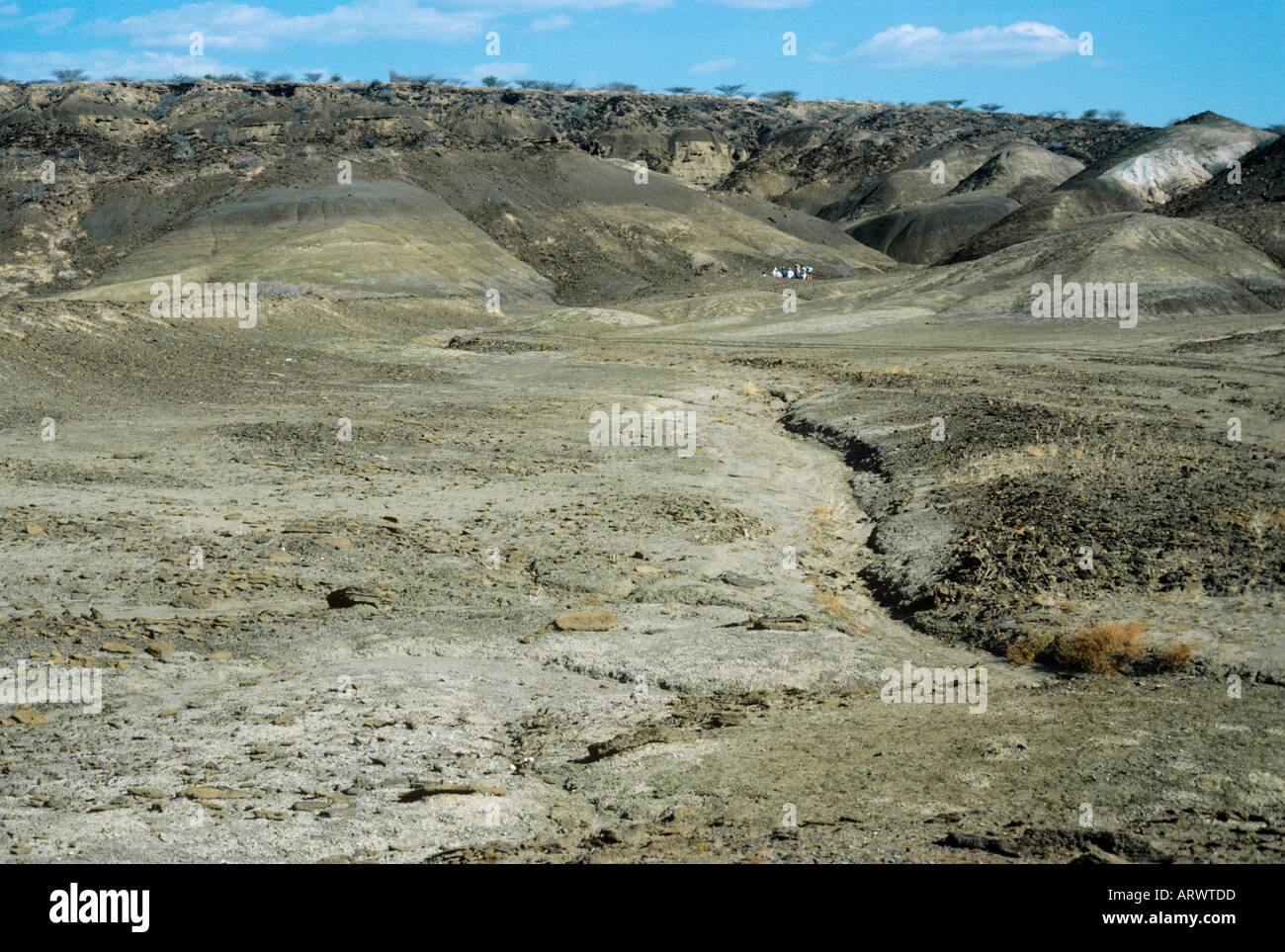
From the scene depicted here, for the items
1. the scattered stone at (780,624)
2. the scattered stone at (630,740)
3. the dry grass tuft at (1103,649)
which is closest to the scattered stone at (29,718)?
the scattered stone at (630,740)

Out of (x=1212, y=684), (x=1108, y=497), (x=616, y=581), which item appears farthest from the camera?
(x=1108, y=497)

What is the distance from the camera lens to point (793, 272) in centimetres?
7056

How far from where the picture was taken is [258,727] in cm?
854

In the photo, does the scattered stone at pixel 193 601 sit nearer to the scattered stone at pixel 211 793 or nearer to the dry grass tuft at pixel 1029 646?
the scattered stone at pixel 211 793

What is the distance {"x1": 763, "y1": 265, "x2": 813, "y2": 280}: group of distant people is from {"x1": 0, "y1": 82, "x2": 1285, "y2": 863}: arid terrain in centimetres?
2235

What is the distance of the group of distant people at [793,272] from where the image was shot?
225 ft

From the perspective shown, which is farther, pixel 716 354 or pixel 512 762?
pixel 716 354

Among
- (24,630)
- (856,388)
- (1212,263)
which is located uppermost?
(1212,263)

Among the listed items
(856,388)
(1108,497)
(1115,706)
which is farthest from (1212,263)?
(1115,706)

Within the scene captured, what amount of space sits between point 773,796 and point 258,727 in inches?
153

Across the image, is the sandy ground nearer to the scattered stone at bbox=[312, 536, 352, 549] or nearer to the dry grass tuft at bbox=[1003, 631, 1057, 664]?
the scattered stone at bbox=[312, 536, 352, 549]

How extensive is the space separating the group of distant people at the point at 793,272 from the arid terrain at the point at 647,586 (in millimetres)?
22346

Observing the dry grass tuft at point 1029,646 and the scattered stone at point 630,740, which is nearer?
the scattered stone at point 630,740

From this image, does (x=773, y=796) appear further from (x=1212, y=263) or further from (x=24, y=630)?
(x=1212, y=263)
